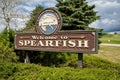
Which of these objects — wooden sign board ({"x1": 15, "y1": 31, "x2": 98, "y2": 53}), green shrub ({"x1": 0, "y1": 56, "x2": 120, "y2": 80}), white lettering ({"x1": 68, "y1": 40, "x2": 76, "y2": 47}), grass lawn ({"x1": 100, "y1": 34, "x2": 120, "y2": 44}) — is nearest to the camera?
green shrub ({"x1": 0, "y1": 56, "x2": 120, "y2": 80})

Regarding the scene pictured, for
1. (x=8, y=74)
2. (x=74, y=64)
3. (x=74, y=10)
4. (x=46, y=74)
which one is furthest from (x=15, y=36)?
(x=74, y=10)

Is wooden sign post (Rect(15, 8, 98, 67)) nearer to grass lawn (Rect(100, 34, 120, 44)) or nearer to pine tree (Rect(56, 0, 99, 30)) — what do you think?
pine tree (Rect(56, 0, 99, 30))

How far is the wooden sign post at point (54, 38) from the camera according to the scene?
36.0ft

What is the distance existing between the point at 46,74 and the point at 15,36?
5.56 meters

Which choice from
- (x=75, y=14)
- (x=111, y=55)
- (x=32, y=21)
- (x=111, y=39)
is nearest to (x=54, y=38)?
(x=75, y=14)

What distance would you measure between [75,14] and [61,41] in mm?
12644

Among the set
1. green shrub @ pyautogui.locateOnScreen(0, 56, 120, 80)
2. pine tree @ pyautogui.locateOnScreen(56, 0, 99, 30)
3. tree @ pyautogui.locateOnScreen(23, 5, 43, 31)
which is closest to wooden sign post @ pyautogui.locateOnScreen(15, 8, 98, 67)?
tree @ pyautogui.locateOnScreen(23, 5, 43, 31)

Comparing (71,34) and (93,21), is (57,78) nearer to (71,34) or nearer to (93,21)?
(71,34)

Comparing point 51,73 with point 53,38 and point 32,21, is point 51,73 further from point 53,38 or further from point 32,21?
point 32,21

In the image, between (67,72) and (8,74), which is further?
(8,74)

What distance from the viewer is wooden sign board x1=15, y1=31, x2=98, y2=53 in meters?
10.9

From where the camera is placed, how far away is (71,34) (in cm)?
1151

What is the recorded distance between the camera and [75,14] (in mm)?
24172

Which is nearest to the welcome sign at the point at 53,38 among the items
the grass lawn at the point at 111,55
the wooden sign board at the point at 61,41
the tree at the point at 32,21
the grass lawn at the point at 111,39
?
the wooden sign board at the point at 61,41
